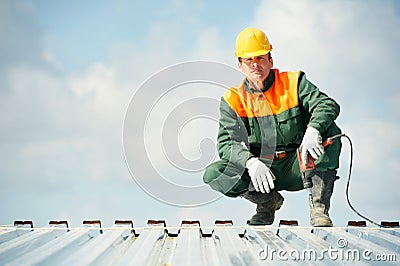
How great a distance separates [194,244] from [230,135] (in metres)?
1.41

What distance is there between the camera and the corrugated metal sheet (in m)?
2.52

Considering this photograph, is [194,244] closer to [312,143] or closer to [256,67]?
[312,143]

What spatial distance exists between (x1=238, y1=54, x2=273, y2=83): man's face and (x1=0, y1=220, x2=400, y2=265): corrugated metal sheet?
3.97ft

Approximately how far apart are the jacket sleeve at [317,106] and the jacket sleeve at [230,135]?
0.49 meters

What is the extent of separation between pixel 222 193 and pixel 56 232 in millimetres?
1382

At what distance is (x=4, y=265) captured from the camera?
91.0 inches

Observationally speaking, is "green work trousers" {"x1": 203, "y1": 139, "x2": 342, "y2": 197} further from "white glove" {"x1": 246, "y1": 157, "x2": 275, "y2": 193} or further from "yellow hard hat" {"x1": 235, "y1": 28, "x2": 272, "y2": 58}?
"yellow hard hat" {"x1": 235, "y1": 28, "x2": 272, "y2": 58}

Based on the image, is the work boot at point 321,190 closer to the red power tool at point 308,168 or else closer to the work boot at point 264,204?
the red power tool at point 308,168

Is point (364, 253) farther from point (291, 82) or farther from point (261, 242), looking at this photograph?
point (291, 82)

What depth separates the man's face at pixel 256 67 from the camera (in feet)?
13.7

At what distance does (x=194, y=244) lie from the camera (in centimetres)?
289

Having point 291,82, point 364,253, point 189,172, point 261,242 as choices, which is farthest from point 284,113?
point 364,253
